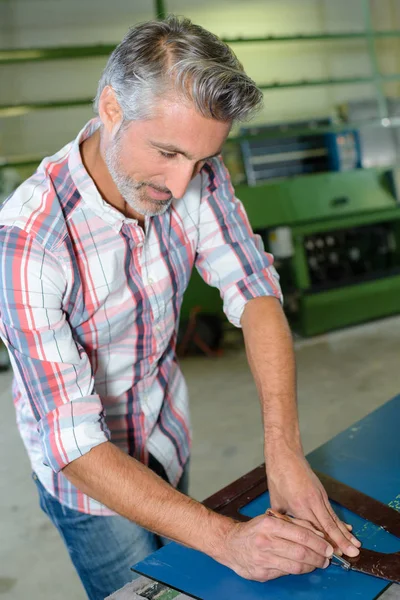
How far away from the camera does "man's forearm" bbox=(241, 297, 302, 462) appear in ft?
4.38

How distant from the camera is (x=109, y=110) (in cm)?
120

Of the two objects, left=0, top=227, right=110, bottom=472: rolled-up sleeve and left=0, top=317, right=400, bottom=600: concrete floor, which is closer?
left=0, top=227, right=110, bottom=472: rolled-up sleeve

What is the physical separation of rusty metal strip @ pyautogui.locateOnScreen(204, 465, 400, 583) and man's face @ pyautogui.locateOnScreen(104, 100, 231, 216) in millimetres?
565

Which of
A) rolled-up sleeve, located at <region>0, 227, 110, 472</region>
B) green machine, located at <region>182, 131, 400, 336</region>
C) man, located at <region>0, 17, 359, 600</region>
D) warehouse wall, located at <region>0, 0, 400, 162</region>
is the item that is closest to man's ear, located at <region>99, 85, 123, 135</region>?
man, located at <region>0, 17, 359, 600</region>

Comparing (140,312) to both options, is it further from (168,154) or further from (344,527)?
(344,527)

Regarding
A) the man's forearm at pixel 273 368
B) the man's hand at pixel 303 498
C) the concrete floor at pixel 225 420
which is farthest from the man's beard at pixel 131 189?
the concrete floor at pixel 225 420

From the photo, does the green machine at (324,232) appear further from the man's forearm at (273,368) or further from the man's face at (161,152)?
the man's face at (161,152)

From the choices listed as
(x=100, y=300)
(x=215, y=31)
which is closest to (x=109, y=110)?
(x=100, y=300)

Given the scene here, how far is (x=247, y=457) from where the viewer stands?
9.90 ft

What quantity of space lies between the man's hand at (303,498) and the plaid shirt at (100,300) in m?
0.31

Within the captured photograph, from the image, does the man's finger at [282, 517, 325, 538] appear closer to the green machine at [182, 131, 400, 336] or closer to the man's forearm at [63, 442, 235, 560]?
the man's forearm at [63, 442, 235, 560]

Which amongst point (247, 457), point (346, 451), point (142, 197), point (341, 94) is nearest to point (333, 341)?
point (247, 457)

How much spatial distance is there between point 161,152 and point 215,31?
454cm

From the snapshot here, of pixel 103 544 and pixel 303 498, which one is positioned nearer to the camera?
pixel 303 498
